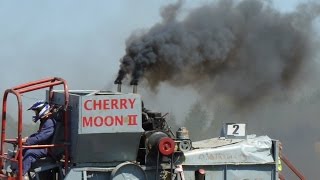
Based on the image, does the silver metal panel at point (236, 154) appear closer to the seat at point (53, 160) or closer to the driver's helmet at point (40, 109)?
the seat at point (53, 160)

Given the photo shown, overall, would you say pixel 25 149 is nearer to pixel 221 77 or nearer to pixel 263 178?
pixel 263 178

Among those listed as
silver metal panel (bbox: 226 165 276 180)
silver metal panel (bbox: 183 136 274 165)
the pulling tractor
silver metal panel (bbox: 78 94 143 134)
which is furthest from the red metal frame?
silver metal panel (bbox: 226 165 276 180)

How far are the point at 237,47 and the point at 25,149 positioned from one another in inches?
277

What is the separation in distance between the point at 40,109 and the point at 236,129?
3.25 metres

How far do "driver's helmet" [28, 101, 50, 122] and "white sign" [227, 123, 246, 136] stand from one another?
3.10 m

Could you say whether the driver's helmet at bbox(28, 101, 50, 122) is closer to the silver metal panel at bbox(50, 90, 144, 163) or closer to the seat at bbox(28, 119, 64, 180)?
the seat at bbox(28, 119, 64, 180)

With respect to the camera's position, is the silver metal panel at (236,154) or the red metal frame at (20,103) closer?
the red metal frame at (20,103)

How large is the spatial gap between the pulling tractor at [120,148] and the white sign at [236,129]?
346 millimetres

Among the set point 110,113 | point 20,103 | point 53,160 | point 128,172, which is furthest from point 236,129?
point 20,103

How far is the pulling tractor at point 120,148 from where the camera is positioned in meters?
8.41

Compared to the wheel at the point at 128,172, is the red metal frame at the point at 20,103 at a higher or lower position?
higher

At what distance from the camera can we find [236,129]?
1012cm

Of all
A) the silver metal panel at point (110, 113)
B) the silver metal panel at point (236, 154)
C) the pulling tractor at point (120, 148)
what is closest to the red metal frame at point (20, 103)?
the pulling tractor at point (120, 148)

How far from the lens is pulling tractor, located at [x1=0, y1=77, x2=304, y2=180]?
8.41 meters
